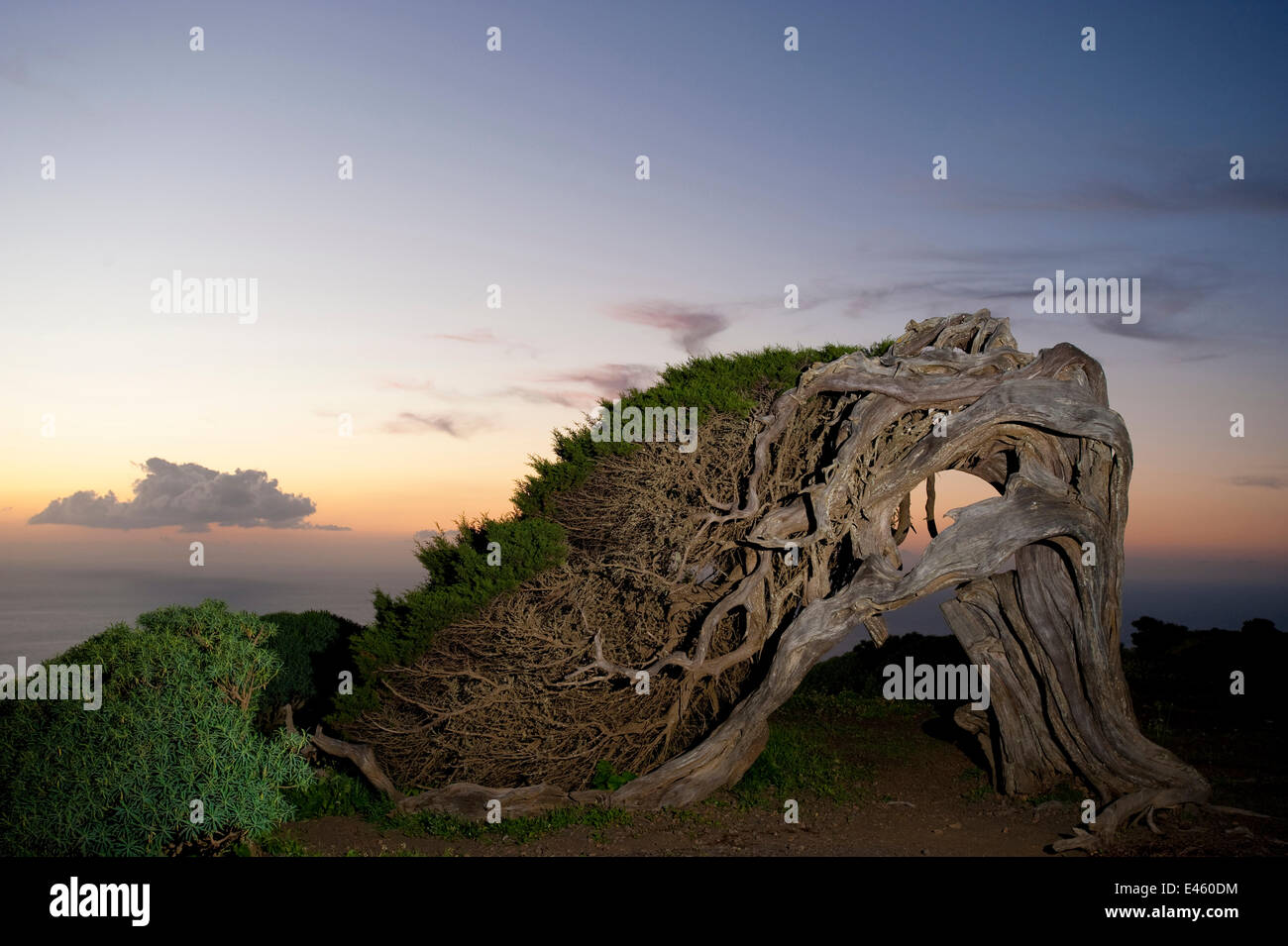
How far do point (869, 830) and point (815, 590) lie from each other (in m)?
3.11

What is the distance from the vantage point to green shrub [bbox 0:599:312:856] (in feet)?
30.7

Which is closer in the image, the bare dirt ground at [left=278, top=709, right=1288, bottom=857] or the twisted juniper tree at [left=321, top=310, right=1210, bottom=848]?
the bare dirt ground at [left=278, top=709, right=1288, bottom=857]

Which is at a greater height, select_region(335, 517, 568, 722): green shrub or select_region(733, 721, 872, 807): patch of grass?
select_region(335, 517, 568, 722): green shrub

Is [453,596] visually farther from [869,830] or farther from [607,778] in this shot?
[869,830]

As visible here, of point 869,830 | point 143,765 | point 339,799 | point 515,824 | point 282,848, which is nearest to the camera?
point 143,765

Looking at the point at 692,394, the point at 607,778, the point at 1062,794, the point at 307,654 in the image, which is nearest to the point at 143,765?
the point at 607,778

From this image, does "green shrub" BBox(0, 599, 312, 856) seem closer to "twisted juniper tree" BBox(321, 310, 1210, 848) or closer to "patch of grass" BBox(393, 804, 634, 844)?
"patch of grass" BBox(393, 804, 634, 844)

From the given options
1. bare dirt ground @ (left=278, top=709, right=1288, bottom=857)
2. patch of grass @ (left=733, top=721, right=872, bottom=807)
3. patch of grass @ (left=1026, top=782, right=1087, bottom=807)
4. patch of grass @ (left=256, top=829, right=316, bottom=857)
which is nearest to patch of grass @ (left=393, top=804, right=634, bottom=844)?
bare dirt ground @ (left=278, top=709, right=1288, bottom=857)

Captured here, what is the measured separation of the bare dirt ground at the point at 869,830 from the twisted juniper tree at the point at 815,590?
431mm

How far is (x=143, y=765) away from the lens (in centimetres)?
945

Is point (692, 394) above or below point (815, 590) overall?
above

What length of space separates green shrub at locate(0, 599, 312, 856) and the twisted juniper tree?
116 inches
